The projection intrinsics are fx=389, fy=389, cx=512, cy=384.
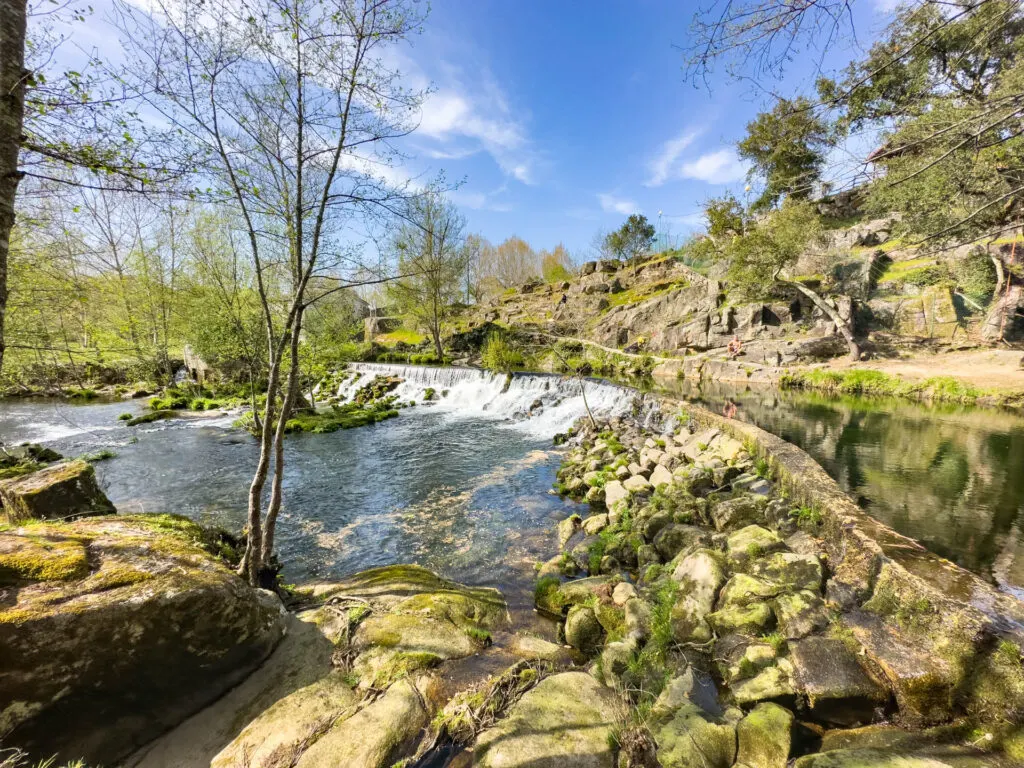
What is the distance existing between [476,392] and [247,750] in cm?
1781

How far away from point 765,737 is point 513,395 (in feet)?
53.3

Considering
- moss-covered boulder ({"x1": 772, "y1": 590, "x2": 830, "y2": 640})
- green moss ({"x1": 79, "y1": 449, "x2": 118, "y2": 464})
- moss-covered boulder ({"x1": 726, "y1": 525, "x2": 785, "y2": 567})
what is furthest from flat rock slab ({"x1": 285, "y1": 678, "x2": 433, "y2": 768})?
green moss ({"x1": 79, "y1": 449, "x2": 118, "y2": 464})

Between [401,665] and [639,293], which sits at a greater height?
[639,293]

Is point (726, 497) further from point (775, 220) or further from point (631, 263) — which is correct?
point (631, 263)

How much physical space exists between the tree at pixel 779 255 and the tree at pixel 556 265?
3008 centimetres

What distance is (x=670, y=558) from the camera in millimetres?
5020

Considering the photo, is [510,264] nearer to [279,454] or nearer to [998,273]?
[998,273]

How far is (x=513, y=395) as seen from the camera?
18.3 meters

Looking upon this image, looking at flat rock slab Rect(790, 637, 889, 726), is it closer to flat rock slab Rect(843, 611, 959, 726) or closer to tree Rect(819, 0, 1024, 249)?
flat rock slab Rect(843, 611, 959, 726)

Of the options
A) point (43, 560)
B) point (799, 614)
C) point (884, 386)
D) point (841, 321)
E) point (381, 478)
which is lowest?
point (381, 478)

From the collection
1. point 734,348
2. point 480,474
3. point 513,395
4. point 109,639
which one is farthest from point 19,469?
point 734,348

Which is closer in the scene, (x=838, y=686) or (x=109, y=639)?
(x=109, y=639)

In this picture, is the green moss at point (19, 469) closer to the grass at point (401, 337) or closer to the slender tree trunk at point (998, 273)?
the grass at point (401, 337)

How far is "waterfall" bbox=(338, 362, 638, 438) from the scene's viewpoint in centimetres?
1517
